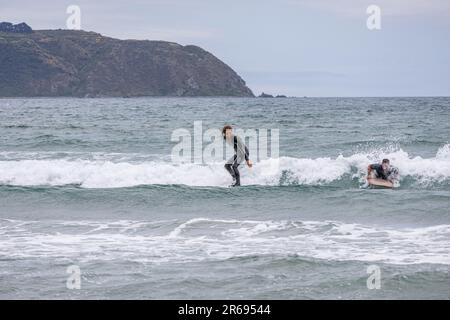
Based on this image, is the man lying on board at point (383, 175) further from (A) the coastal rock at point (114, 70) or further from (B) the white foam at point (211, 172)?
(A) the coastal rock at point (114, 70)

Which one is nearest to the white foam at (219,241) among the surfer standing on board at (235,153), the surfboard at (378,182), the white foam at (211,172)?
the surfer standing on board at (235,153)

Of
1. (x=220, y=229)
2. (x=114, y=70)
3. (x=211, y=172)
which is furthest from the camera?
(x=114, y=70)

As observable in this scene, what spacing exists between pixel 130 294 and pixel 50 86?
174 m

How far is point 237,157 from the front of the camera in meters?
19.4

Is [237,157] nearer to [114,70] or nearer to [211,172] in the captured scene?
[211,172]

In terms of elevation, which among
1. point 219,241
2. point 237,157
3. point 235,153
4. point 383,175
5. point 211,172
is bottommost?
point 219,241

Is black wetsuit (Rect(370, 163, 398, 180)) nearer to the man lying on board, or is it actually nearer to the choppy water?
the man lying on board

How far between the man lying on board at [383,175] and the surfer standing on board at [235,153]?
3037 millimetres

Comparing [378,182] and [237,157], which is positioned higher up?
[237,157]

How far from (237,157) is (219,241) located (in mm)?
6820

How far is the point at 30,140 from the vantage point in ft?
115

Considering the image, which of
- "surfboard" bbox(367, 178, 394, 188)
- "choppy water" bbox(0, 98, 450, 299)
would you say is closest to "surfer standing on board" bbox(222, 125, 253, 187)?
"choppy water" bbox(0, 98, 450, 299)

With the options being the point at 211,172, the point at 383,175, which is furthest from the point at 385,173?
the point at 211,172

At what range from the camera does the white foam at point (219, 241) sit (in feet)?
37.6
